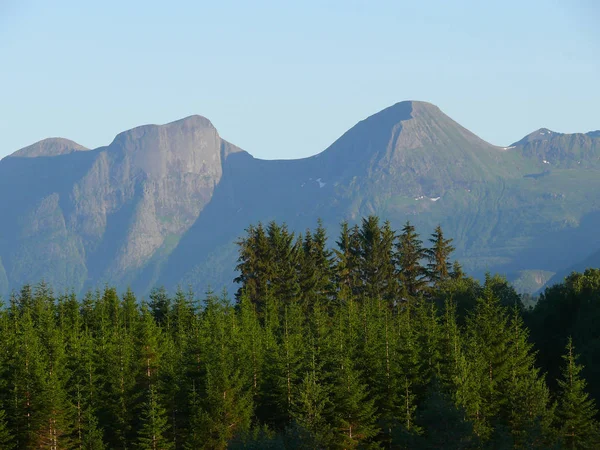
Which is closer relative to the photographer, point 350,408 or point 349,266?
point 350,408

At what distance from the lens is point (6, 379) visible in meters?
84.0

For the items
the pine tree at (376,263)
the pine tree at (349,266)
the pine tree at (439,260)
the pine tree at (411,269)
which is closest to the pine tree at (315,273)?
the pine tree at (349,266)

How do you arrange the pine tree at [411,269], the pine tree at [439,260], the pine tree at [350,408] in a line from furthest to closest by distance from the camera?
the pine tree at [411,269], the pine tree at [439,260], the pine tree at [350,408]

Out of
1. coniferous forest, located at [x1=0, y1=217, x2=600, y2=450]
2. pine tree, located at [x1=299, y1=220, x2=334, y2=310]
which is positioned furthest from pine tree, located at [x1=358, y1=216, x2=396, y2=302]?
coniferous forest, located at [x1=0, y1=217, x2=600, y2=450]

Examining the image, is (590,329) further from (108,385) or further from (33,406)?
(33,406)

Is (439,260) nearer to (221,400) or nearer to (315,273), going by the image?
Result: (315,273)

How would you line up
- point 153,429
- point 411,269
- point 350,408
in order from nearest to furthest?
point 350,408 → point 153,429 → point 411,269

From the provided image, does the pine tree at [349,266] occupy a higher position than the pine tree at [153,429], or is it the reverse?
the pine tree at [349,266]

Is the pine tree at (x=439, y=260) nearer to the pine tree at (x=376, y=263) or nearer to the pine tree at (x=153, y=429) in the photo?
the pine tree at (x=376, y=263)

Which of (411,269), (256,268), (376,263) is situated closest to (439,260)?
(411,269)

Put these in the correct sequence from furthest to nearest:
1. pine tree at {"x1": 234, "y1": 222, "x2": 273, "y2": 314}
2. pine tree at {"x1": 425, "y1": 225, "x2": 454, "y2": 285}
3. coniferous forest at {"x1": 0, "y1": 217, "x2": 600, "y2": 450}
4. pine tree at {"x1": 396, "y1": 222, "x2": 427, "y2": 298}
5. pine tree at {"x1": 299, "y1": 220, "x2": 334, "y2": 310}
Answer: pine tree at {"x1": 396, "y1": 222, "x2": 427, "y2": 298} → pine tree at {"x1": 425, "y1": 225, "x2": 454, "y2": 285} → pine tree at {"x1": 299, "y1": 220, "x2": 334, "y2": 310} → pine tree at {"x1": 234, "y1": 222, "x2": 273, "y2": 314} → coniferous forest at {"x1": 0, "y1": 217, "x2": 600, "y2": 450}

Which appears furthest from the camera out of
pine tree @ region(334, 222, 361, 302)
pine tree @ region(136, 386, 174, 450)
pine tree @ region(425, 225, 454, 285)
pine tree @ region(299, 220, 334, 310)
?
pine tree @ region(334, 222, 361, 302)

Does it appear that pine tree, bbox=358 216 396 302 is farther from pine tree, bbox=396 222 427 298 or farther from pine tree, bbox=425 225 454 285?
pine tree, bbox=425 225 454 285

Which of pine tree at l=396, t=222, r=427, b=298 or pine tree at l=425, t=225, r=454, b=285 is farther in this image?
pine tree at l=396, t=222, r=427, b=298
